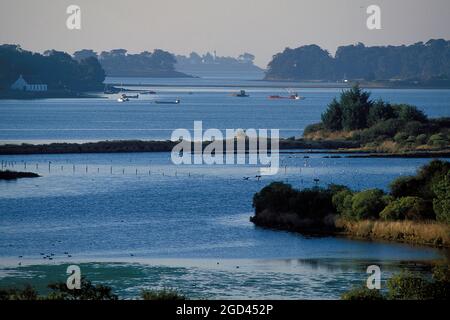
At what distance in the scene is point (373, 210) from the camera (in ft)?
179

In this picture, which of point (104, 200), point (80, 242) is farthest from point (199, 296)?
point (104, 200)

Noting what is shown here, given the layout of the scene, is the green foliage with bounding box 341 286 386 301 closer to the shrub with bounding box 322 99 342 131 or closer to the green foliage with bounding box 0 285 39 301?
the green foliage with bounding box 0 285 39 301

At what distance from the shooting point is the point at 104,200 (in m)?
71.6

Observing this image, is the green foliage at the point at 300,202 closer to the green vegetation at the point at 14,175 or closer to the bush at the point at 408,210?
the bush at the point at 408,210

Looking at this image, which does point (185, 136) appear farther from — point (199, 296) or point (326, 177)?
point (199, 296)

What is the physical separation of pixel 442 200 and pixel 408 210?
1.67 metres

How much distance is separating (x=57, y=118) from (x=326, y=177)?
3446 inches

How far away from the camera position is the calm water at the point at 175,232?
1686 inches

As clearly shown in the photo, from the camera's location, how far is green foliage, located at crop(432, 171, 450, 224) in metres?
51.4

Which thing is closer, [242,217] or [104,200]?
[242,217]

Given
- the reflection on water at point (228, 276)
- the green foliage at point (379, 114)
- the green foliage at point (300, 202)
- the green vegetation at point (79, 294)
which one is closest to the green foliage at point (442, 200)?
the green foliage at point (300, 202)

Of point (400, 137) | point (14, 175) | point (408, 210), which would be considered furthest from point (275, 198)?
point (400, 137)

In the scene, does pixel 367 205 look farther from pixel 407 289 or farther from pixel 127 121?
pixel 127 121

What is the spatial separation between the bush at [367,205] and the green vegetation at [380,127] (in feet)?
154
